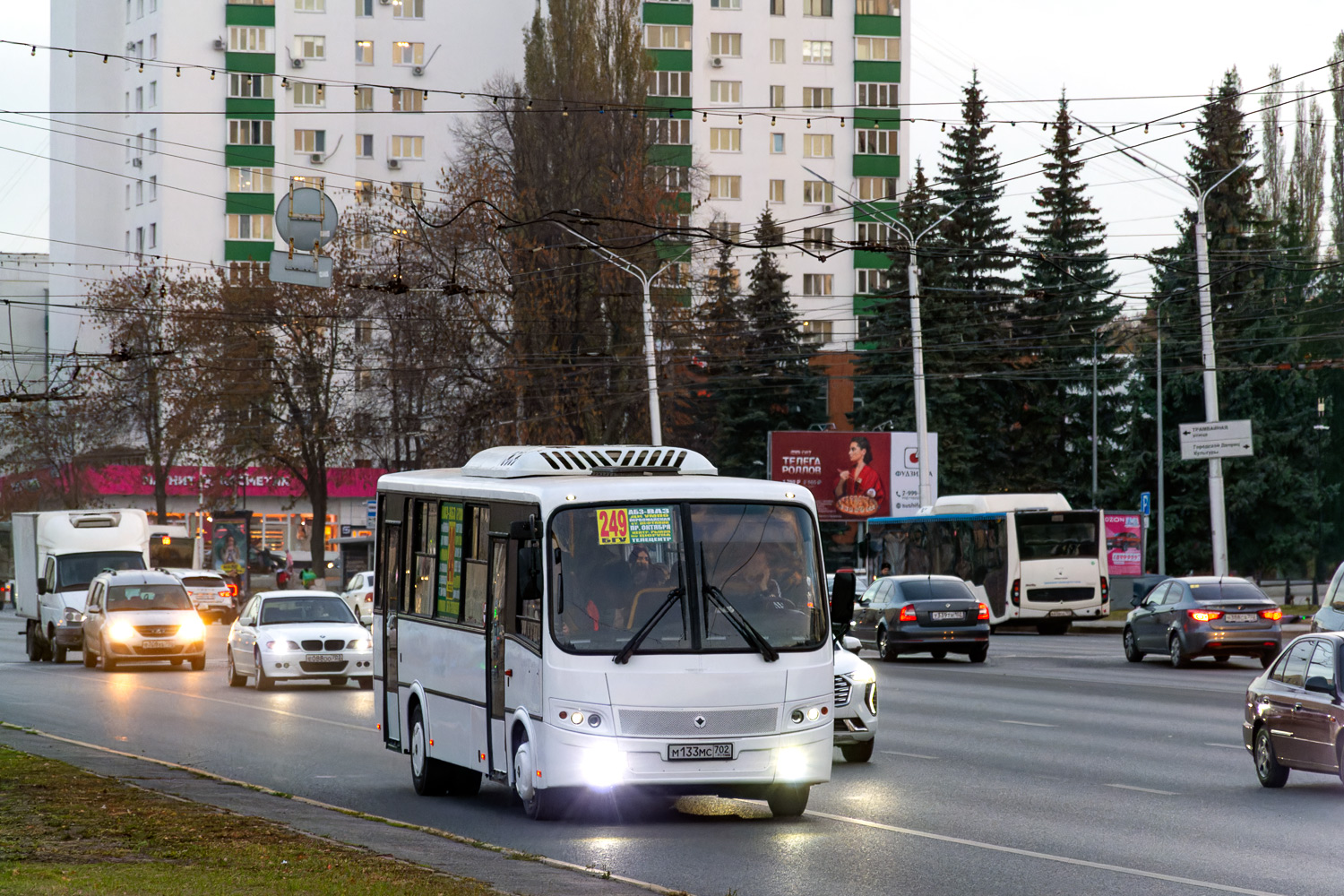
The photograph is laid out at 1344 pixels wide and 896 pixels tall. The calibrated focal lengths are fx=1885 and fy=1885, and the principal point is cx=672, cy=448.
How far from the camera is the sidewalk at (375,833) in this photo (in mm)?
9453

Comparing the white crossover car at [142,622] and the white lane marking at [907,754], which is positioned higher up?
the white crossover car at [142,622]

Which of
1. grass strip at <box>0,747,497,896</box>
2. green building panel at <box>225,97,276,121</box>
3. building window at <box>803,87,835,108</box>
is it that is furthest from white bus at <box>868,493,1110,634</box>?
building window at <box>803,87,835,108</box>

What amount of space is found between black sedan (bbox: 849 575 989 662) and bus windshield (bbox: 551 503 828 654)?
19526 millimetres

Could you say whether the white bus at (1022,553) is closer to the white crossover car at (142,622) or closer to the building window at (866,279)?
the white crossover car at (142,622)

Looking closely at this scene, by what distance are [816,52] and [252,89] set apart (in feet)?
103

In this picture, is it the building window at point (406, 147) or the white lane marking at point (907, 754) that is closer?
the white lane marking at point (907, 754)

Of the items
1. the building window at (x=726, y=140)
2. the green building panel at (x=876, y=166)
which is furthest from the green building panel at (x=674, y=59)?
the green building panel at (x=876, y=166)

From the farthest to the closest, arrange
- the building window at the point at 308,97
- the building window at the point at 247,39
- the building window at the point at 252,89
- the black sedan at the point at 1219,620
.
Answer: the building window at the point at 308,97, the building window at the point at 247,39, the building window at the point at 252,89, the black sedan at the point at 1219,620

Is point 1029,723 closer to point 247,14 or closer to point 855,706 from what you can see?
point 855,706

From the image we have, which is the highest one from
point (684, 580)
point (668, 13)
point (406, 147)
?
point (668, 13)

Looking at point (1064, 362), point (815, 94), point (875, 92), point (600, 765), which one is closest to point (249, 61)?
point (815, 94)

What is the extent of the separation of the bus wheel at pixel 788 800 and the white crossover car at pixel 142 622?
21409 mm

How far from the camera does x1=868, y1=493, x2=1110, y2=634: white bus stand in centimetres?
4297

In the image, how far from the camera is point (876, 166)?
349 feet
